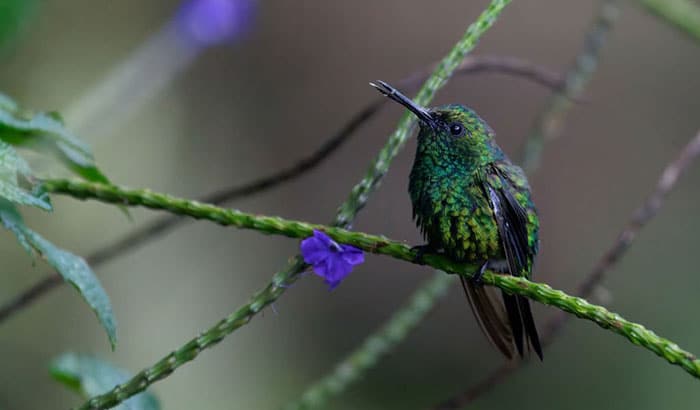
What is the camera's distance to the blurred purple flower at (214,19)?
329cm

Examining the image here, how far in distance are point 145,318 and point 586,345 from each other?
7.88ft

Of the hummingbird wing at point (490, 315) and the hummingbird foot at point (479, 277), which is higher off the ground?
the hummingbird foot at point (479, 277)

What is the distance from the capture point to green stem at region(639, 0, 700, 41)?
2.31 meters

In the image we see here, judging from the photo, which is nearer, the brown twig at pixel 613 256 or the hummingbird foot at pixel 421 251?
the hummingbird foot at pixel 421 251

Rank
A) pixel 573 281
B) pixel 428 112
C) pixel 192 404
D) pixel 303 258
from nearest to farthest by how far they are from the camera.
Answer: pixel 303 258 < pixel 428 112 < pixel 192 404 < pixel 573 281

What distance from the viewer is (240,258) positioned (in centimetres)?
518

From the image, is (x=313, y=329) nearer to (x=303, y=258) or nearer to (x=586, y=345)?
(x=586, y=345)

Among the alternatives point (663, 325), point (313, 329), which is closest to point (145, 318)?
point (313, 329)

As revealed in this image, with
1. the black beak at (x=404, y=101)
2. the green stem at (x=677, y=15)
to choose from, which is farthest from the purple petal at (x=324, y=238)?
the green stem at (x=677, y=15)

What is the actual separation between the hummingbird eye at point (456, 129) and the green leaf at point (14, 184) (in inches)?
30.8

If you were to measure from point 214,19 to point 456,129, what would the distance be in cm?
185

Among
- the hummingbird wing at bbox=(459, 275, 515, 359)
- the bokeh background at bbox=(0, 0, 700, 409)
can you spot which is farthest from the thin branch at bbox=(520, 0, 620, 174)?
the bokeh background at bbox=(0, 0, 700, 409)

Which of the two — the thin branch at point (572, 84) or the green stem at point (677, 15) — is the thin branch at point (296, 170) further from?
the green stem at point (677, 15)

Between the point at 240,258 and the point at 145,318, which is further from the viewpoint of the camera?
the point at 240,258
